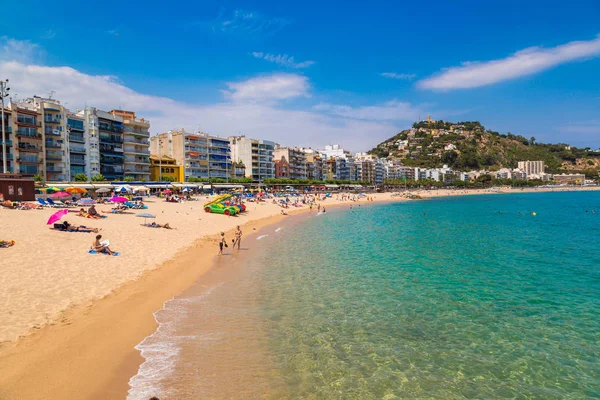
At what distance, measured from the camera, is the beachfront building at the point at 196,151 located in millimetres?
92812

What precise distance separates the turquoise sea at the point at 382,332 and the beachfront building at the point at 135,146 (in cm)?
6238

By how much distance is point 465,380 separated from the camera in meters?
8.88

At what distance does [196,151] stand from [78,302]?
283 ft

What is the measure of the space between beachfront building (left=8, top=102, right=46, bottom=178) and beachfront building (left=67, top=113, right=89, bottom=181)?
4977mm

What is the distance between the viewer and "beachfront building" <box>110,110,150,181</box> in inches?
2972

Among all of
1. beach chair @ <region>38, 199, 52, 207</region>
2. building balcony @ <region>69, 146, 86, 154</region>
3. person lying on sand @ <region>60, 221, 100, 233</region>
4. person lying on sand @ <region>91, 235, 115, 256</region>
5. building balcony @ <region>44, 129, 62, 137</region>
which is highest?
building balcony @ <region>44, 129, 62, 137</region>

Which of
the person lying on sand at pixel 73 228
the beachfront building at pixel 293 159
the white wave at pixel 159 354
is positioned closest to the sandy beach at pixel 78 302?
the white wave at pixel 159 354

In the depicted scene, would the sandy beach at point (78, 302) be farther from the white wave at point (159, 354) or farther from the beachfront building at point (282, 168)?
the beachfront building at point (282, 168)

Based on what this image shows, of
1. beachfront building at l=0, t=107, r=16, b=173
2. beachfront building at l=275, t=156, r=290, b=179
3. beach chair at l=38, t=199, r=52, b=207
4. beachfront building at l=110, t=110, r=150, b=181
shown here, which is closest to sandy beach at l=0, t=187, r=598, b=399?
beach chair at l=38, t=199, r=52, b=207

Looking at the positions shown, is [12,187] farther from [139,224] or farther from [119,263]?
[119,263]

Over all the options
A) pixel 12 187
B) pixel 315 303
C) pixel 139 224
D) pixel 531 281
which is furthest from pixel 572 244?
pixel 12 187

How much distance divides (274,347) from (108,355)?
4228 mm

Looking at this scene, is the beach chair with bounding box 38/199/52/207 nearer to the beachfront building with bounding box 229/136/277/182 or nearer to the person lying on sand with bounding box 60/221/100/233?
the person lying on sand with bounding box 60/221/100/233

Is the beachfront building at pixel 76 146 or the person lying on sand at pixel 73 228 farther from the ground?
the beachfront building at pixel 76 146
